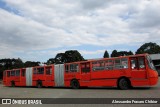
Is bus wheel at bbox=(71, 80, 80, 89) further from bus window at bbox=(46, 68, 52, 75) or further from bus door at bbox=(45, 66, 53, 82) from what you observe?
bus window at bbox=(46, 68, 52, 75)

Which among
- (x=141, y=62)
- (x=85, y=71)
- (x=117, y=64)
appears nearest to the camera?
(x=141, y=62)

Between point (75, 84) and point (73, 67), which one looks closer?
point (75, 84)

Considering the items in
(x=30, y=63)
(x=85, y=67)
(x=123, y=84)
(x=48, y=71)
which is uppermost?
(x=30, y=63)

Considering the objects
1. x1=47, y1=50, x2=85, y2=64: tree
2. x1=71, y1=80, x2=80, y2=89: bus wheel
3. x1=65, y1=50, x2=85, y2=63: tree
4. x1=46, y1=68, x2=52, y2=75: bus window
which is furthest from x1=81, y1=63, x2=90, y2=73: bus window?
x1=47, y1=50, x2=85, y2=64: tree

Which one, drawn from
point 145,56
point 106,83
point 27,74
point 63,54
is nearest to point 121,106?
point 145,56

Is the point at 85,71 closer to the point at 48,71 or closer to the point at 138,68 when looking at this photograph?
the point at 138,68

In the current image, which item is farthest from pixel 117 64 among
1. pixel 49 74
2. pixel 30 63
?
pixel 30 63

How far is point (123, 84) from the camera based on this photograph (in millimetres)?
23625

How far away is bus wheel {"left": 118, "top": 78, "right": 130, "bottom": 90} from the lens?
23.3 metres

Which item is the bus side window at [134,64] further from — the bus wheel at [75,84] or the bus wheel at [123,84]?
the bus wheel at [75,84]

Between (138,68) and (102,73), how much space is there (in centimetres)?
361

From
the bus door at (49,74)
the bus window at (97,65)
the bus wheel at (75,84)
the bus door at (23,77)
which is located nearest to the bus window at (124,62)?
the bus window at (97,65)

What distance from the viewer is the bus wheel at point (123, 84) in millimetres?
23328

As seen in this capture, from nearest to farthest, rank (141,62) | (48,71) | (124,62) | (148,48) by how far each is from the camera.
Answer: (141,62) → (124,62) → (48,71) → (148,48)
